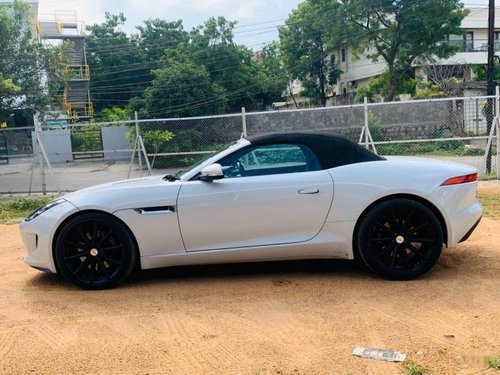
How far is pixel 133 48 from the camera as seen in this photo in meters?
54.0

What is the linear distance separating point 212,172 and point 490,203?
20.2 feet

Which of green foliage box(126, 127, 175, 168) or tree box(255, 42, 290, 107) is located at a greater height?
tree box(255, 42, 290, 107)

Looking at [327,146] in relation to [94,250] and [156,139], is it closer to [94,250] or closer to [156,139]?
[94,250]

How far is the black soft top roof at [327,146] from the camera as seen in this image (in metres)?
4.89

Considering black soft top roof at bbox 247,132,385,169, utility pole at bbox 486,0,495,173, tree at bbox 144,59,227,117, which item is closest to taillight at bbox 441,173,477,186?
black soft top roof at bbox 247,132,385,169

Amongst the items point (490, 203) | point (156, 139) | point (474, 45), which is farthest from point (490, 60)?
point (474, 45)

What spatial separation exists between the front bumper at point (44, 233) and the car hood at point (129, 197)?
0.13m

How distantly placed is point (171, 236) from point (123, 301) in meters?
0.71

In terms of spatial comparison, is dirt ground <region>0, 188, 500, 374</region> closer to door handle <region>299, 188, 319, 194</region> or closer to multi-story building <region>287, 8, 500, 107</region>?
door handle <region>299, 188, 319, 194</region>

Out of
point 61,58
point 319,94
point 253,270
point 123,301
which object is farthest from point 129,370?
point 319,94

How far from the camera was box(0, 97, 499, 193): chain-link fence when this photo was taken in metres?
14.1

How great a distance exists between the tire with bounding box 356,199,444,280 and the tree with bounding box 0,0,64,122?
699 inches

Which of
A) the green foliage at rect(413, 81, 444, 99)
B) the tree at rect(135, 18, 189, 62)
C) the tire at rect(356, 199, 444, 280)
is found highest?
the tree at rect(135, 18, 189, 62)

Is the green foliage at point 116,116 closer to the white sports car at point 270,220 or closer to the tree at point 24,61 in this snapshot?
the tree at point 24,61
